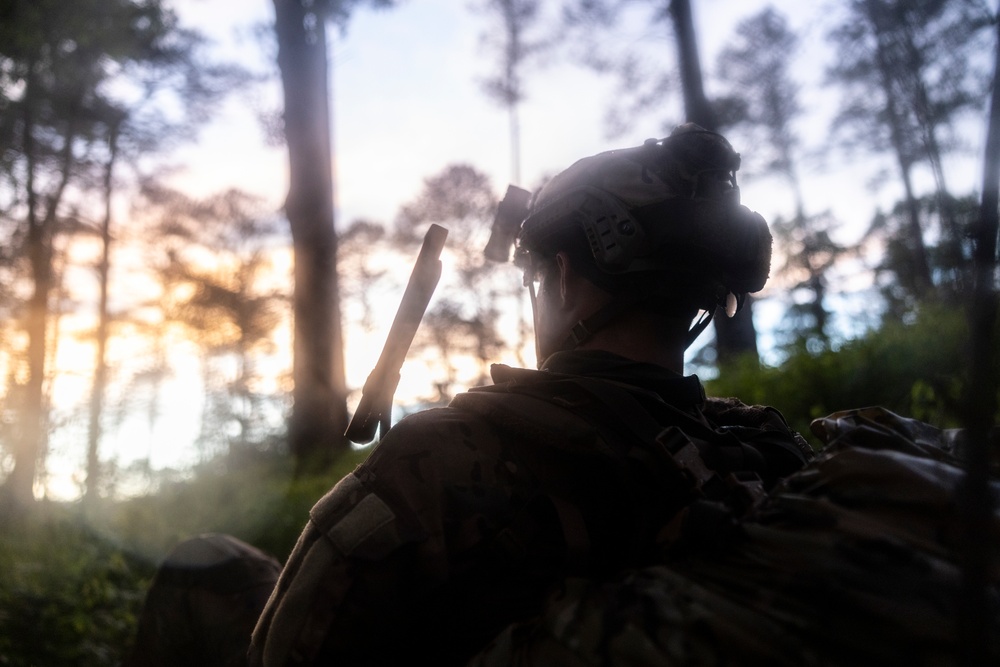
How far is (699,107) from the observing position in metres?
9.26

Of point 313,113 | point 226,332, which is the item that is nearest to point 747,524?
point 313,113

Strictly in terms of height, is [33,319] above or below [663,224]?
above

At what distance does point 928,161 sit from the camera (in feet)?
2.99

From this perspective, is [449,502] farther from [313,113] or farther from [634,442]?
[313,113]

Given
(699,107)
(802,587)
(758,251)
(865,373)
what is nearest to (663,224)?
Answer: (758,251)

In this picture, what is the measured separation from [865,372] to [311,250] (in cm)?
626

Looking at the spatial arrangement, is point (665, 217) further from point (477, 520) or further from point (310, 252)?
point (310, 252)

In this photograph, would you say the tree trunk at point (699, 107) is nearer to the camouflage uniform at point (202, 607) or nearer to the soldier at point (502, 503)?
the camouflage uniform at point (202, 607)

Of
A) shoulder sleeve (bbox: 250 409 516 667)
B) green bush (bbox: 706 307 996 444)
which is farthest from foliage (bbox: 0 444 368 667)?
shoulder sleeve (bbox: 250 409 516 667)

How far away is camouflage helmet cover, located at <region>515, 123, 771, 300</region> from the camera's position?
1.79 m

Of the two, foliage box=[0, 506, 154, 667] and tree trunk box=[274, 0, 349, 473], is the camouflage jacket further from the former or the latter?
tree trunk box=[274, 0, 349, 473]

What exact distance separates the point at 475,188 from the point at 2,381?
13.4m

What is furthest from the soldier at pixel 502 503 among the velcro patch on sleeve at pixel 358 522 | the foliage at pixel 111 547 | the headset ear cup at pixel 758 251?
the foliage at pixel 111 547

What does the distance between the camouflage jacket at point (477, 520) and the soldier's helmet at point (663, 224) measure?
39 cm
